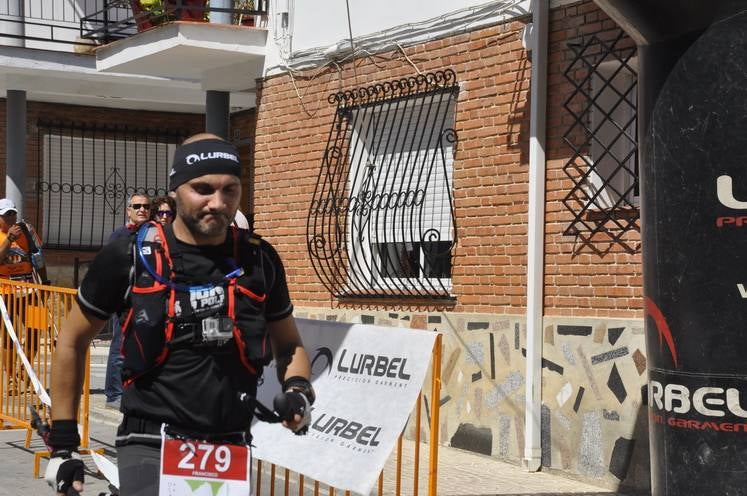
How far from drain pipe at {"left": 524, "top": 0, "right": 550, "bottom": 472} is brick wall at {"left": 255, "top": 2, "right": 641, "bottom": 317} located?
2.5 inches

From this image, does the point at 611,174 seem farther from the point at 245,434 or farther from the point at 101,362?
the point at 101,362

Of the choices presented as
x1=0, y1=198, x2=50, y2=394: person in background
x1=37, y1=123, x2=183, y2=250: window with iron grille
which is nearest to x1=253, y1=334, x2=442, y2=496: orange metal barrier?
x1=0, y1=198, x2=50, y2=394: person in background

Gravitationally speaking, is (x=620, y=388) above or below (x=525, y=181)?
below

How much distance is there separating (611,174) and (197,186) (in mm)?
5541

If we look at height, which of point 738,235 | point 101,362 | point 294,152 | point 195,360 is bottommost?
point 101,362

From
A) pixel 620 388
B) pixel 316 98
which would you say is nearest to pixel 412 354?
pixel 620 388

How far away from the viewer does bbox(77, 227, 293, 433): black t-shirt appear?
407cm

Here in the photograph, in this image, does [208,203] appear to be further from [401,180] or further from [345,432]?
[401,180]

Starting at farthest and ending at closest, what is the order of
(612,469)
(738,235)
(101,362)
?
(101,362) < (612,469) < (738,235)

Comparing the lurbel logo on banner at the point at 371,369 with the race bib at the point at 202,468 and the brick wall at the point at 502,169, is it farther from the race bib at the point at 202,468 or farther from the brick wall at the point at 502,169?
the brick wall at the point at 502,169

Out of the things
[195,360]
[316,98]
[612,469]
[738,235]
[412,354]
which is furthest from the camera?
[316,98]

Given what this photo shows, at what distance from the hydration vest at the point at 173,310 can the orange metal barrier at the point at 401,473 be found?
5.18ft

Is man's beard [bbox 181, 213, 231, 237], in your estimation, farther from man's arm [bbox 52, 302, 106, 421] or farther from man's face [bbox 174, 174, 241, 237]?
man's arm [bbox 52, 302, 106, 421]

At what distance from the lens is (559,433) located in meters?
9.20
